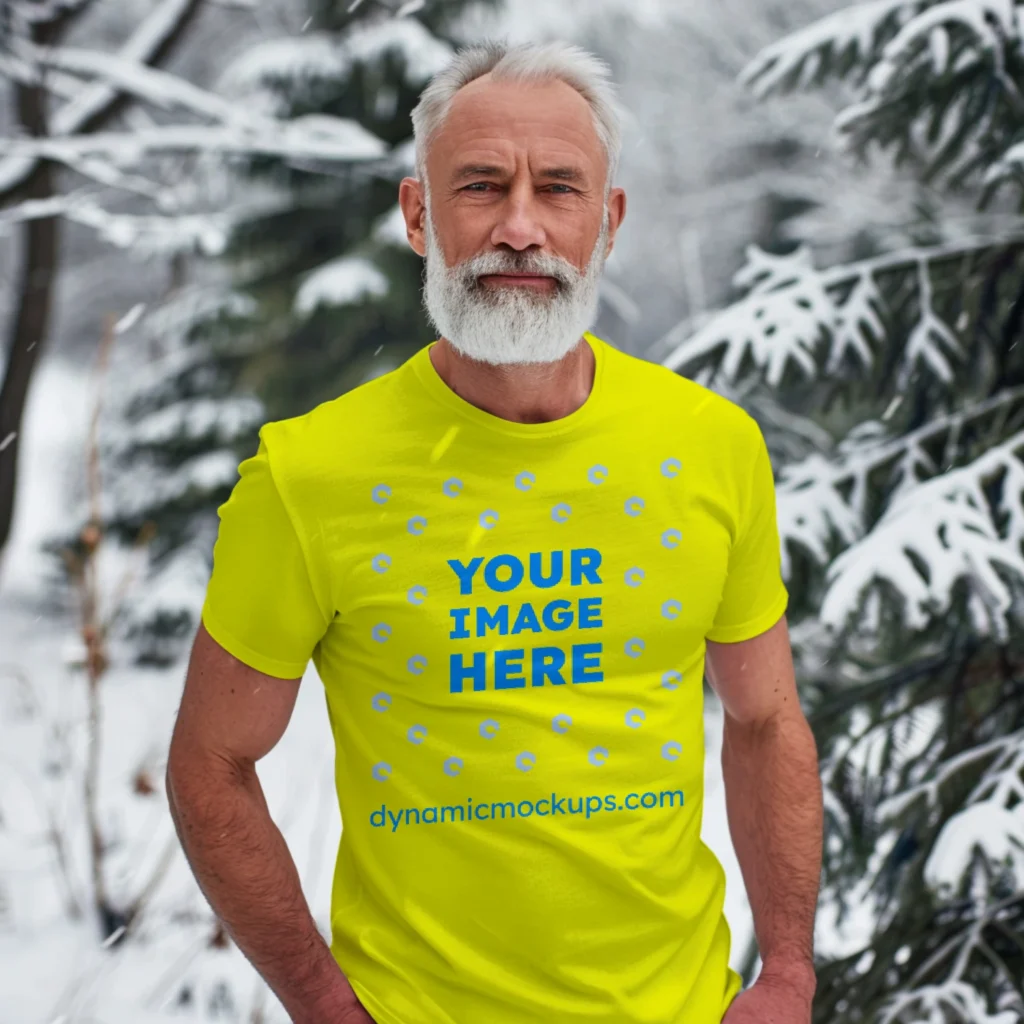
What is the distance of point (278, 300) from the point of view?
8.94 m

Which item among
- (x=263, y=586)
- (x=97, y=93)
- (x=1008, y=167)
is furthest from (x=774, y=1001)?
(x=97, y=93)

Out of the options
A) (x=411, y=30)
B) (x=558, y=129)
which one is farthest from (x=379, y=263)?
(x=558, y=129)

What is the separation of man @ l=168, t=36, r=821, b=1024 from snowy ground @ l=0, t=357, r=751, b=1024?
297 cm

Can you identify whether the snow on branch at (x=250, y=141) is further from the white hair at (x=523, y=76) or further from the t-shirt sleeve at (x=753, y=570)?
the t-shirt sleeve at (x=753, y=570)

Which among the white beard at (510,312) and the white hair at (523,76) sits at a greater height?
the white hair at (523,76)

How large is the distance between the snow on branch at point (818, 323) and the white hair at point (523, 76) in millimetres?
1589

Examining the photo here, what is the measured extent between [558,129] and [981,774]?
90.4 inches

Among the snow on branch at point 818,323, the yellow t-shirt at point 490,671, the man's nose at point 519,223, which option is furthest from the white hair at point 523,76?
the snow on branch at point 818,323

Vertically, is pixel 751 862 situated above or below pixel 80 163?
above

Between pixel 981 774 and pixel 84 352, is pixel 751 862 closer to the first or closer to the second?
pixel 981 774

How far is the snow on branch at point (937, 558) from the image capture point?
9.25ft

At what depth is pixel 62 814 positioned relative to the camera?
21.6 ft

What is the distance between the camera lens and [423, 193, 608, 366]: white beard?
1528 millimetres

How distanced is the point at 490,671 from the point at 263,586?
30cm
